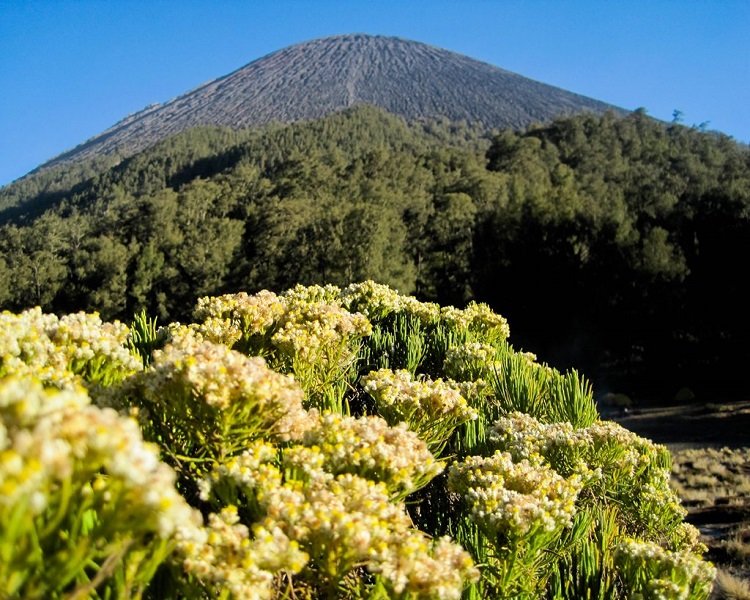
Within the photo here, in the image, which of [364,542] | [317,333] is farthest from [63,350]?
[364,542]

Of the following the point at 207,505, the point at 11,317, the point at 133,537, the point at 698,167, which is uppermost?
the point at 698,167

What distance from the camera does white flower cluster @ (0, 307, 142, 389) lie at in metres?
1.39

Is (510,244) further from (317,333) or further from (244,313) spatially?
(317,333)

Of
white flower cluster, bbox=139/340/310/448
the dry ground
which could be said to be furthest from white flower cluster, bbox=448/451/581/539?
the dry ground

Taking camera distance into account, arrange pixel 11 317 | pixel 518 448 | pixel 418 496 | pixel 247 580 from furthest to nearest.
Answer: pixel 418 496, pixel 518 448, pixel 11 317, pixel 247 580

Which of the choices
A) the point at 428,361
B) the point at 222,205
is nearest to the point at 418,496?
the point at 428,361

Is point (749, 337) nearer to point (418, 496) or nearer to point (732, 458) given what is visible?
point (732, 458)

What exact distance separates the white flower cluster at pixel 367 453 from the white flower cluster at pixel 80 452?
586mm

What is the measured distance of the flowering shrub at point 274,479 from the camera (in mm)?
754

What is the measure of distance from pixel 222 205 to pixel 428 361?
45988 mm

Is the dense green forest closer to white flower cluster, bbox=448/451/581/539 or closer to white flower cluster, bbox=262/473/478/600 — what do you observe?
white flower cluster, bbox=448/451/581/539

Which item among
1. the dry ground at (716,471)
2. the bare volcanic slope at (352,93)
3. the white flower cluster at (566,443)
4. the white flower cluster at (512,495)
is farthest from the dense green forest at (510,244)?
the bare volcanic slope at (352,93)

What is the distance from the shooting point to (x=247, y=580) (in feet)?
3.28

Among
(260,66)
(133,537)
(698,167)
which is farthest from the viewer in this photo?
(260,66)
